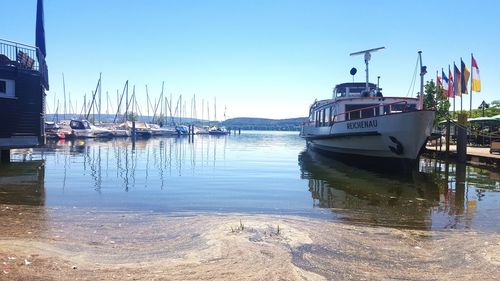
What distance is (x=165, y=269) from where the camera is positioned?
5086 mm

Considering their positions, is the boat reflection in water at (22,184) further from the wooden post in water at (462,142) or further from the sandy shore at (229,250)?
the wooden post in water at (462,142)

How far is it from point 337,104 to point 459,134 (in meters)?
5.79

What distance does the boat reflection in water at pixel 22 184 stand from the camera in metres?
10.3

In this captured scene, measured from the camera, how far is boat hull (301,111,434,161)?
15.6 m

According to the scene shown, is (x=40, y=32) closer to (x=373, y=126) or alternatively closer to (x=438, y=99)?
(x=373, y=126)

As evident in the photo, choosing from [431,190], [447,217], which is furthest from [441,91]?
[447,217]

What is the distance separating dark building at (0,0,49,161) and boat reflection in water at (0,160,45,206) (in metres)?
1.40

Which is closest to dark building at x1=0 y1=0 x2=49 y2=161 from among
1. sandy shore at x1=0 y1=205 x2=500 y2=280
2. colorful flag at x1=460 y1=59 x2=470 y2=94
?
sandy shore at x1=0 y1=205 x2=500 y2=280

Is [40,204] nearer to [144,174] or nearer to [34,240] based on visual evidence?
[34,240]

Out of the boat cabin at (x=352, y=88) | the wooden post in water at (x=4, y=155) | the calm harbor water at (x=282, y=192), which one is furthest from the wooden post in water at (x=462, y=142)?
the wooden post in water at (x=4, y=155)

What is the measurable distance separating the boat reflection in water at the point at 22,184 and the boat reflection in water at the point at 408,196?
698cm

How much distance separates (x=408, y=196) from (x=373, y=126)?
5930 mm

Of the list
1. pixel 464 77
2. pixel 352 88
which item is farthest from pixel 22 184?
pixel 464 77

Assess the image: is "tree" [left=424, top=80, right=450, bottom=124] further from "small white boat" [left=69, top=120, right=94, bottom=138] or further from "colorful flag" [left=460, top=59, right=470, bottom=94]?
"small white boat" [left=69, top=120, right=94, bottom=138]
